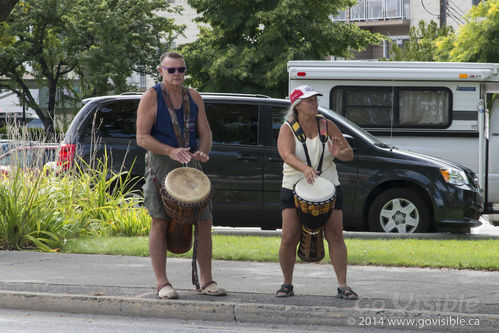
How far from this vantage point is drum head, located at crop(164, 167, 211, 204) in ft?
19.7

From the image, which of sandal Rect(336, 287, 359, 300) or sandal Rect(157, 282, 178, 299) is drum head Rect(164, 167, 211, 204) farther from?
sandal Rect(336, 287, 359, 300)

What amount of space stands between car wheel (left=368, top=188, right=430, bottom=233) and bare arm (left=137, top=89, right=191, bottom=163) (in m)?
5.42

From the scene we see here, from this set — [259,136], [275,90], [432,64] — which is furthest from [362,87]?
[275,90]

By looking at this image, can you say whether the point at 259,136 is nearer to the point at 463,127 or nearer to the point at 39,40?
the point at 463,127

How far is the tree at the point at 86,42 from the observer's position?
34.4 m

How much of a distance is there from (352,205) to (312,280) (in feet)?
12.4

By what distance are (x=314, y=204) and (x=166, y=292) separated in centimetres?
133

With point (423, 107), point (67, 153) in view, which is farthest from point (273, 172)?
point (423, 107)

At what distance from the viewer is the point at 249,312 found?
595 centimetres

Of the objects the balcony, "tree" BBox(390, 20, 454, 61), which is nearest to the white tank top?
"tree" BBox(390, 20, 454, 61)

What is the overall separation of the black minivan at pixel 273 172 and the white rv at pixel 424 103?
2.10 meters

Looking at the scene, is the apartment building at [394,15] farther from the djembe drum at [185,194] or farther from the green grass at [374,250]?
the djembe drum at [185,194]

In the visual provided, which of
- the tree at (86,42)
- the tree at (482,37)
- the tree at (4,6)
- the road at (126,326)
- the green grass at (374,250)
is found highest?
the tree at (86,42)

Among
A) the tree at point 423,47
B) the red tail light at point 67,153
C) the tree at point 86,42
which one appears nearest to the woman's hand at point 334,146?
the red tail light at point 67,153
